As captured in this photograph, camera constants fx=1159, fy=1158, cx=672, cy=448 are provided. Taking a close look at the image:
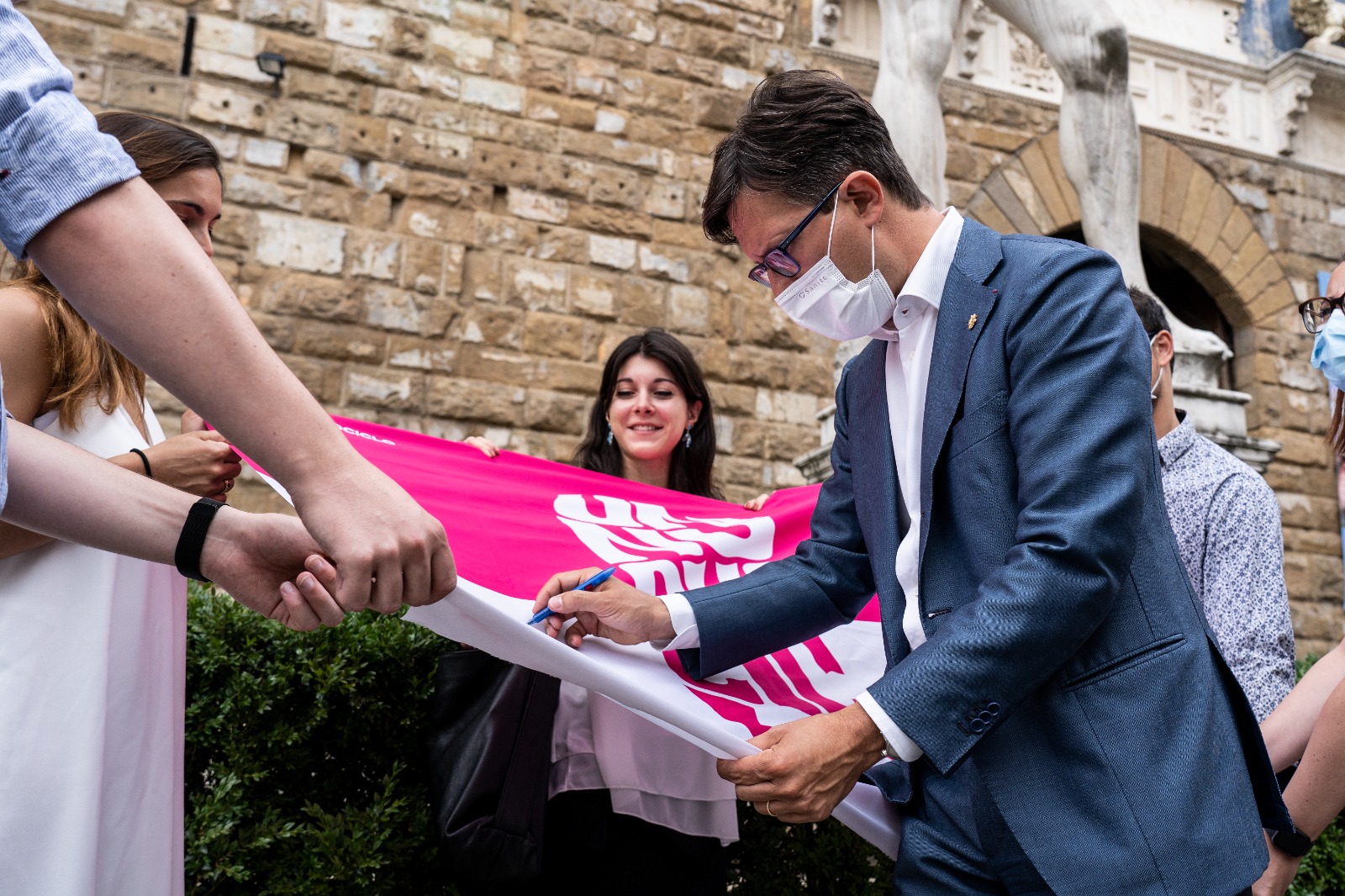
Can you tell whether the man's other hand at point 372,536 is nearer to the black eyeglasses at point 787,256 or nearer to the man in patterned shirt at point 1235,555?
the black eyeglasses at point 787,256

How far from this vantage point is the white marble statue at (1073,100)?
4660mm

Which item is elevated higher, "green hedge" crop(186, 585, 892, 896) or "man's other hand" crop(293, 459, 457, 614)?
"man's other hand" crop(293, 459, 457, 614)

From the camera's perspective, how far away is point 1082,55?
473cm

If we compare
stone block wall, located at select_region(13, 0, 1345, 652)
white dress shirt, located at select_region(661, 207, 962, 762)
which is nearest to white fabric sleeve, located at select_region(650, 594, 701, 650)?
white dress shirt, located at select_region(661, 207, 962, 762)

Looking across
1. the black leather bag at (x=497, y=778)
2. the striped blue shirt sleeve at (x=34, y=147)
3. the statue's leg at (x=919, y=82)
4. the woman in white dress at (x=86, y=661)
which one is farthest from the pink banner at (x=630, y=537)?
the statue's leg at (x=919, y=82)

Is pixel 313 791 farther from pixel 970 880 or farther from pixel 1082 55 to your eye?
pixel 1082 55

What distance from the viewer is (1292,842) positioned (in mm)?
1692

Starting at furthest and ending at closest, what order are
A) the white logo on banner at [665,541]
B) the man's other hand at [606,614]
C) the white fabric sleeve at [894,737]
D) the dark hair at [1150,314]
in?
the dark hair at [1150,314], the white logo on banner at [665,541], the man's other hand at [606,614], the white fabric sleeve at [894,737]

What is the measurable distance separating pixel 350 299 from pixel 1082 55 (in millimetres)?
3720

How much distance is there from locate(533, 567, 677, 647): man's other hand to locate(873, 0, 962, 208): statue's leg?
3045 mm

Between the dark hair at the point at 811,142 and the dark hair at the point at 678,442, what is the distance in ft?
5.58

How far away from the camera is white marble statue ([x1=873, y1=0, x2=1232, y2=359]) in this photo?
4.66 m

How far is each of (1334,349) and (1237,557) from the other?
0.48 m

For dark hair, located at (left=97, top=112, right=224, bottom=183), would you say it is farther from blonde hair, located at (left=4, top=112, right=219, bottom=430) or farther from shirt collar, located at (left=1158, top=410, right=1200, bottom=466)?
shirt collar, located at (left=1158, top=410, right=1200, bottom=466)
